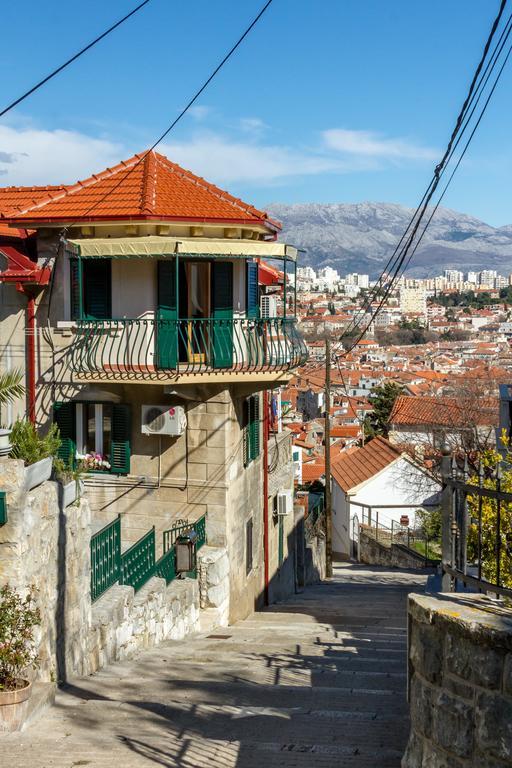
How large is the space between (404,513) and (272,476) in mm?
23297

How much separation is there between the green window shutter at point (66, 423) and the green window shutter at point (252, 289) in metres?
3.42

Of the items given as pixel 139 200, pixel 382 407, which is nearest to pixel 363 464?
pixel 382 407

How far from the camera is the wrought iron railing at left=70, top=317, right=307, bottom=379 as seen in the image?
13.1 metres

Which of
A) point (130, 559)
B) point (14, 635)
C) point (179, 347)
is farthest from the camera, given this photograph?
point (179, 347)

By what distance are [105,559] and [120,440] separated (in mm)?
4539

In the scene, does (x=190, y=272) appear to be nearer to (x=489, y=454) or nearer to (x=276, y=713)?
(x=489, y=454)

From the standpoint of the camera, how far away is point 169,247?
12500 mm

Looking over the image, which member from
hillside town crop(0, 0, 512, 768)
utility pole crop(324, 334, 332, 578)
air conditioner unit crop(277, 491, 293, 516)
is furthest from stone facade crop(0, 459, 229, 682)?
utility pole crop(324, 334, 332, 578)

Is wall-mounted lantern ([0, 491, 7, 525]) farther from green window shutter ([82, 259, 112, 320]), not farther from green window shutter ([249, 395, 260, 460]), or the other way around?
green window shutter ([249, 395, 260, 460])

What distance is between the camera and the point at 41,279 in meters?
14.0

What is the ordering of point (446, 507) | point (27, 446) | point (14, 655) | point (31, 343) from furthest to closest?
point (31, 343) < point (27, 446) < point (14, 655) < point (446, 507)

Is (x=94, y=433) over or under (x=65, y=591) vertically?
over

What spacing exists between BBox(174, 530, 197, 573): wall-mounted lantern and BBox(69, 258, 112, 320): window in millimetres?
3652

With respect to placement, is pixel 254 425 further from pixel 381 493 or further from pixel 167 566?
pixel 381 493
